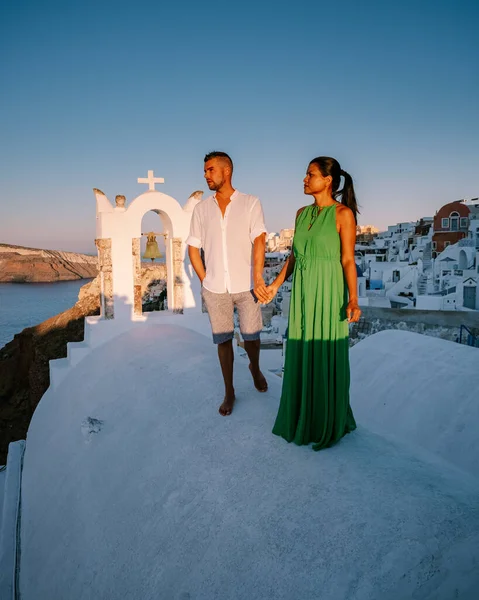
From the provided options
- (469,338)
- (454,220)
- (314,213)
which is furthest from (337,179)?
(454,220)

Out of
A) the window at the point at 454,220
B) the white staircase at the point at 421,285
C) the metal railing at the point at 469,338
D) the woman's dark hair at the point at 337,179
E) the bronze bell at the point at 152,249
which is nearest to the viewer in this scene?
the woman's dark hair at the point at 337,179

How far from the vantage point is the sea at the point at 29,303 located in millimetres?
51938

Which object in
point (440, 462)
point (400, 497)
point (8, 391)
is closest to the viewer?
point (400, 497)

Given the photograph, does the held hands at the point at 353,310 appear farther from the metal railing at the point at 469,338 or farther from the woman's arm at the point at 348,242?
the metal railing at the point at 469,338

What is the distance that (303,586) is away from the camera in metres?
1.86

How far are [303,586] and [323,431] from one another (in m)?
0.93

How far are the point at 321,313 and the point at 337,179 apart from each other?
82 centimetres

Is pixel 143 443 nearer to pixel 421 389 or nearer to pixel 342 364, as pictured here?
pixel 342 364

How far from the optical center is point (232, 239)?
3.21 meters

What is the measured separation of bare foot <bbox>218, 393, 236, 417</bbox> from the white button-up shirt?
77 centimetres

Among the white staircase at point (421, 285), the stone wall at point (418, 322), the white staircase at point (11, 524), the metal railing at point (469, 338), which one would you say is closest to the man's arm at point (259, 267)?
the white staircase at point (11, 524)

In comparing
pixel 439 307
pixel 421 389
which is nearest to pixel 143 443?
pixel 421 389

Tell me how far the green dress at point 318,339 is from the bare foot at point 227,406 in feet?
2.04

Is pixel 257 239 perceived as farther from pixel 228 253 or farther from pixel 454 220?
pixel 454 220
